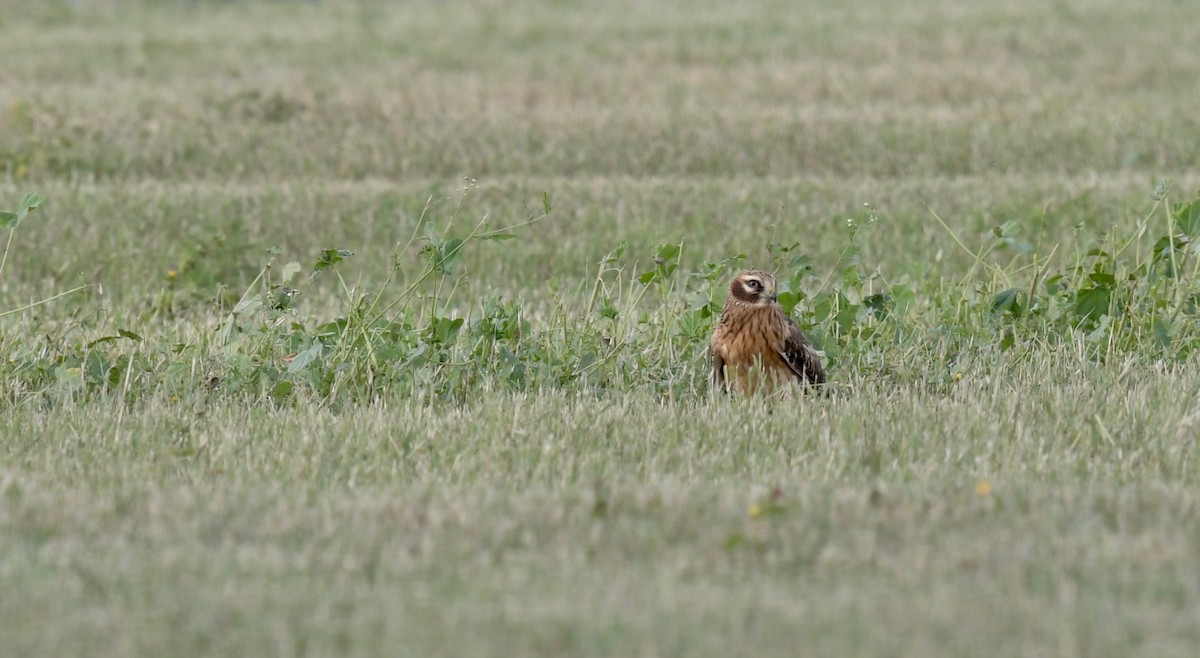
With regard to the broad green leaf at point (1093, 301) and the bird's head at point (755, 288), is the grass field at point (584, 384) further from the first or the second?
the bird's head at point (755, 288)

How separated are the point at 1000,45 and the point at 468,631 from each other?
18181 mm

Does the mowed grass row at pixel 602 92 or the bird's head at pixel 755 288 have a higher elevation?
the bird's head at pixel 755 288

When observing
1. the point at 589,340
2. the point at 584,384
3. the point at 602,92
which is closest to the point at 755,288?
the point at 584,384

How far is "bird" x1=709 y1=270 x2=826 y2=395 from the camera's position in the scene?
7.01 metres

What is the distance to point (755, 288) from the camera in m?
7.02

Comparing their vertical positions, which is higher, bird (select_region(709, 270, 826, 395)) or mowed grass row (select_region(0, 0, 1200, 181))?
bird (select_region(709, 270, 826, 395))

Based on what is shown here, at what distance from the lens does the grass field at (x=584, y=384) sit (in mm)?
4172

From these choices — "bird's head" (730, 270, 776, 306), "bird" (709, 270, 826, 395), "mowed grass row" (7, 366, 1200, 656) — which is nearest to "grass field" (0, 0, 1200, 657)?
"mowed grass row" (7, 366, 1200, 656)

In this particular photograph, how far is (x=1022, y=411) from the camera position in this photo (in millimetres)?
6488

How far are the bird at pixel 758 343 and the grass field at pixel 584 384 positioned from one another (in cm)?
27

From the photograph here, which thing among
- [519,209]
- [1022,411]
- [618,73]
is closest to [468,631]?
[1022,411]

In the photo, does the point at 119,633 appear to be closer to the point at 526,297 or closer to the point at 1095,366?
the point at 1095,366

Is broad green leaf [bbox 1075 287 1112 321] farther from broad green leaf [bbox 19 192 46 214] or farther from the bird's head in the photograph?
broad green leaf [bbox 19 192 46 214]

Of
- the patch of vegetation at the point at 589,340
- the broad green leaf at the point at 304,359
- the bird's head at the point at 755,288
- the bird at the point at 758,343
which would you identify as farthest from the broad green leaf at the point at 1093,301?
the broad green leaf at the point at 304,359
